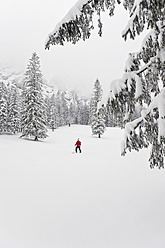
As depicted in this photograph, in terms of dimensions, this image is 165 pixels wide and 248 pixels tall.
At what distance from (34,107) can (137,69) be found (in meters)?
25.8

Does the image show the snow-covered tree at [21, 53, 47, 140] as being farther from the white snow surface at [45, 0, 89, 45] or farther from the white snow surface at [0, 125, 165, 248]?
the white snow surface at [45, 0, 89, 45]

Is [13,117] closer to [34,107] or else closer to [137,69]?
[34,107]

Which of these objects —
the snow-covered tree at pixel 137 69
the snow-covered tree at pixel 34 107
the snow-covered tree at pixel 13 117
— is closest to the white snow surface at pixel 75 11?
the snow-covered tree at pixel 137 69

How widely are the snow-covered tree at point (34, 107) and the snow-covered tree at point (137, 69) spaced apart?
24.6m

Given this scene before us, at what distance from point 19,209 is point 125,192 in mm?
3266

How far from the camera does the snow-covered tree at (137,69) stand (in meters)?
3.86

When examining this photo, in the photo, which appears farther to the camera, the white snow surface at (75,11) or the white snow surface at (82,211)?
the white snow surface at (82,211)

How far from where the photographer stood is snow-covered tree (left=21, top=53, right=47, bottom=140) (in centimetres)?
2836

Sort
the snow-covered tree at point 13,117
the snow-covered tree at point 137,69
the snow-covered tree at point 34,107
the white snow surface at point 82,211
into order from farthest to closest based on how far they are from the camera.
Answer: the snow-covered tree at point 13,117 → the snow-covered tree at point 34,107 → the white snow surface at point 82,211 → the snow-covered tree at point 137,69

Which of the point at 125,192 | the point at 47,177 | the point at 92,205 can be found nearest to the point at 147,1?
the point at 92,205

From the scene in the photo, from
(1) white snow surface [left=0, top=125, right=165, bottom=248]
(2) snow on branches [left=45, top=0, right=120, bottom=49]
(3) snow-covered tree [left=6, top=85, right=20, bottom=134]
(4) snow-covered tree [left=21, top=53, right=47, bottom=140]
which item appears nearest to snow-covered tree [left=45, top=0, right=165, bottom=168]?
(2) snow on branches [left=45, top=0, right=120, bottom=49]

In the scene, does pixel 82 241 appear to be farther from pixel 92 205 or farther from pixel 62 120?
pixel 62 120

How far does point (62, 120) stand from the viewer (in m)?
88.2

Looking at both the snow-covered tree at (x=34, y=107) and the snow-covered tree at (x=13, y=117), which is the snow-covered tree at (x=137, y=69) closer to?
the snow-covered tree at (x=34, y=107)
